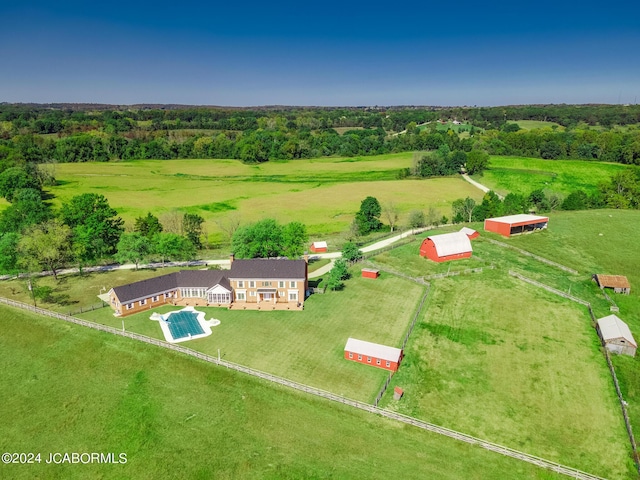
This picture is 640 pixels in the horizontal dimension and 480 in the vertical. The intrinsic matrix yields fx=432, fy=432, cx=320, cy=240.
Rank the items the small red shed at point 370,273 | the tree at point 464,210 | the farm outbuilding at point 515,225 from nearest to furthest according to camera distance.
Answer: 1. the small red shed at point 370,273
2. the farm outbuilding at point 515,225
3. the tree at point 464,210

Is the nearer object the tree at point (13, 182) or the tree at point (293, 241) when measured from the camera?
the tree at point (293, 241)

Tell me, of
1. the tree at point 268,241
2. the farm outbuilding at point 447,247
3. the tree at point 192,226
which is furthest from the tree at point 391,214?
the tree at point 192,226

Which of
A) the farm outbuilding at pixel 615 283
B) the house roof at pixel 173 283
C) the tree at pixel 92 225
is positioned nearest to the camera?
the house roof at pixel 173 283

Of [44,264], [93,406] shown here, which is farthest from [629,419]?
[44,264]

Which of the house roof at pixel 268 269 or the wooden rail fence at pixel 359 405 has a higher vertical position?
the house roof at pixel 268 269

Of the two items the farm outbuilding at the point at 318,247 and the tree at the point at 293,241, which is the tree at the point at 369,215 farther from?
the tree at the point at 293,241

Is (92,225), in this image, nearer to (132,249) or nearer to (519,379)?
(132,249)

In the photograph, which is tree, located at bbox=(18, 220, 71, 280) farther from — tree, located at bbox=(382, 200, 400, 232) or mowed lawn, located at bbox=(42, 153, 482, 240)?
tree, located at bbox=(382, 200, 400, 232)

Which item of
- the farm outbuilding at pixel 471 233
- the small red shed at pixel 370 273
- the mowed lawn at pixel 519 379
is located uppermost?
the farm outbuilding at pixel 471 233
